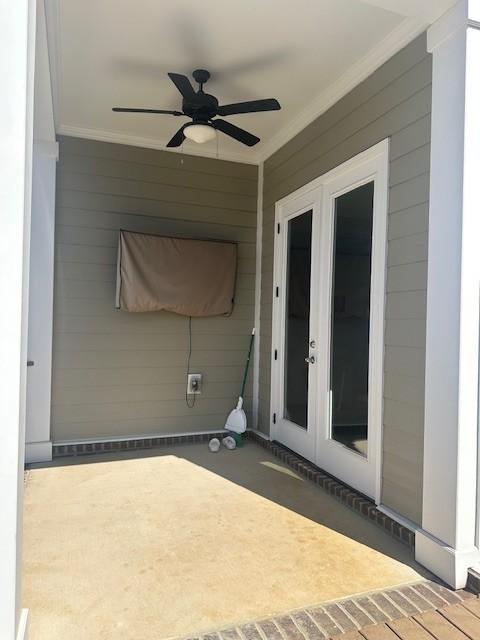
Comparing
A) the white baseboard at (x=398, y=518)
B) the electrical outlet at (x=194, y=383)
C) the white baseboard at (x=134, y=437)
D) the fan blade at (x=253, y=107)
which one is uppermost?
the fan blade at (x=253, y=107)

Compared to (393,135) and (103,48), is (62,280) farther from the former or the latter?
(393,135)

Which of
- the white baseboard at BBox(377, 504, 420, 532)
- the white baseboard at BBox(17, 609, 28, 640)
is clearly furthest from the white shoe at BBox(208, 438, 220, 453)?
the white baseboard at BBox(17, 609, 28, 640)

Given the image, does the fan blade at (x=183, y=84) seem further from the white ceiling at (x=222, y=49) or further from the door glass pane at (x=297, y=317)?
the door glass pane at (x=297, y=317)

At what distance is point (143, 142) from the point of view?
4062mm

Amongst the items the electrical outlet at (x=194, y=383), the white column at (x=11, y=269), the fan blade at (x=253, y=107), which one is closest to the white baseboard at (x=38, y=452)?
the electrical outlet at (x=194, y=383)

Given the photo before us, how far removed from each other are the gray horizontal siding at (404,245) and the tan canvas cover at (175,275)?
1717 millimetres

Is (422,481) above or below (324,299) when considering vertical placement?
below

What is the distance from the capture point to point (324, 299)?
10.9ft

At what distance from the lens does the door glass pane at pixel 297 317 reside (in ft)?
11.9

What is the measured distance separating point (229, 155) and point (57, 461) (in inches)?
127

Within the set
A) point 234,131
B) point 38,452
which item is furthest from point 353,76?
point 38,452

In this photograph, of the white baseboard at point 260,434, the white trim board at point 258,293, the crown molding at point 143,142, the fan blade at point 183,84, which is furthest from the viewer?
the white trim board at point 258,293

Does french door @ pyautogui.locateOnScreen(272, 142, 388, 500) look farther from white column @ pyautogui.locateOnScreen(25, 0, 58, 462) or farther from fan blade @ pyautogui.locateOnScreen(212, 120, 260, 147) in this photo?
white column @ pyautogui.locateOnScreen(25, 0, 58, 462)

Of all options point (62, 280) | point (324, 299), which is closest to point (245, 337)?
point (324, 299)
